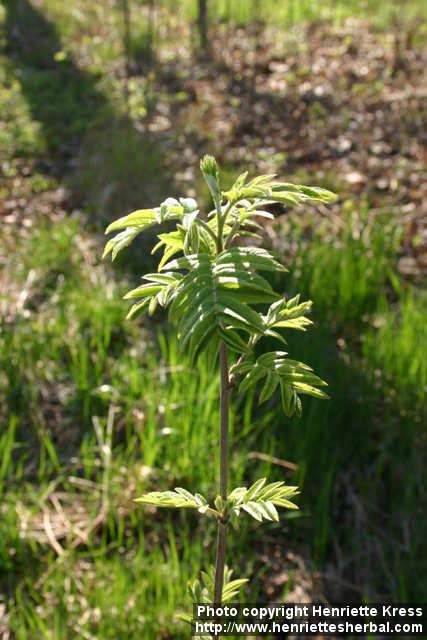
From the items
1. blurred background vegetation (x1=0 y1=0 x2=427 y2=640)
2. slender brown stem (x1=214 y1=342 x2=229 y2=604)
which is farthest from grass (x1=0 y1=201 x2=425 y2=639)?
slender brown stem (x1=214 y1=342 x2=229 y2=604)

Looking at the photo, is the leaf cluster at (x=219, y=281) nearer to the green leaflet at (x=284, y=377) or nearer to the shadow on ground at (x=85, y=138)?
the green leaflet at (x=284, y=377)

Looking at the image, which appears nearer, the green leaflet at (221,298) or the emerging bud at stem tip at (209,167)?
the green leaflet at (221,298)

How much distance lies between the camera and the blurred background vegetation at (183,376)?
2.30m

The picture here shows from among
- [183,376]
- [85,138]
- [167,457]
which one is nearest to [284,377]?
[167,457]

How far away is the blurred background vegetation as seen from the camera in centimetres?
230

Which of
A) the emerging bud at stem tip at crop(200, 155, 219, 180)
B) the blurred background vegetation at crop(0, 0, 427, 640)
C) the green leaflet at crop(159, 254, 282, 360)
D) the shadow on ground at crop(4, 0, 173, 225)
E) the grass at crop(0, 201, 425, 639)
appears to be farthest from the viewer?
the shadow on ground at crop(4, 0, 173, 225)

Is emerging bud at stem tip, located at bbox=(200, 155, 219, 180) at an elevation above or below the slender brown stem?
above

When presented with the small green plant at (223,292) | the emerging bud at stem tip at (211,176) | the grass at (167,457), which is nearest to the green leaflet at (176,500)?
the small green plant at (223,292)

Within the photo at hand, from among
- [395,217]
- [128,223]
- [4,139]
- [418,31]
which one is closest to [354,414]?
[395,217]

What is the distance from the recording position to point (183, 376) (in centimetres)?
271

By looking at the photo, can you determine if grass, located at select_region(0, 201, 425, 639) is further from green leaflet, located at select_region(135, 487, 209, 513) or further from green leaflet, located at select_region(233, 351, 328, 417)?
green leaflet, located at select_region(233, 351, 328, 417)

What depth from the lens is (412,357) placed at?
2.64 m

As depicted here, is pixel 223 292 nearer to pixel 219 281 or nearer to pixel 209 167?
pixel 219 281

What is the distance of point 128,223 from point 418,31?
20.5 feet
